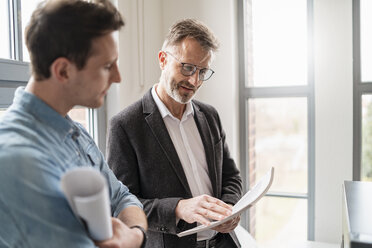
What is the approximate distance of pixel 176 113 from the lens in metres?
1.53

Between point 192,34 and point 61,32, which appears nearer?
point 61,32

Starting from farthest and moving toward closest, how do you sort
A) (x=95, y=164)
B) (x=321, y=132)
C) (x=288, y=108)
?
(x=288, y=108) → (x=321, y=132) → (x=95, y=164)

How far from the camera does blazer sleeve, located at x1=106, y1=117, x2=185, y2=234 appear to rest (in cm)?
129

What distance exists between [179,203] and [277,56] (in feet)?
6.26

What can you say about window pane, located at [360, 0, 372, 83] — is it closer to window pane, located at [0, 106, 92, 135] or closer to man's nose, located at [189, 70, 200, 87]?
man's nose, located at [189, 70, 200, 87]

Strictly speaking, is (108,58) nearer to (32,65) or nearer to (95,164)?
(32,65)

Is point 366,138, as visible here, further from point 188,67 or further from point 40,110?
point 40,110

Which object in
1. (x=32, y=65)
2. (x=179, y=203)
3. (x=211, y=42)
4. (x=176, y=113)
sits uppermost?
(x=211, y=42)

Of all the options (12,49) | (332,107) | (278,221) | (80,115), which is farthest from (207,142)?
(278,221)

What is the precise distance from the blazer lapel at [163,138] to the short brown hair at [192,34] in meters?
0.33

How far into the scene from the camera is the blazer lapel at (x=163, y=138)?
4.54 ft

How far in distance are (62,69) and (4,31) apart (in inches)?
42.4

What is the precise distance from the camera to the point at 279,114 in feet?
9.21

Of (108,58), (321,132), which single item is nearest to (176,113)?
(108,58)
